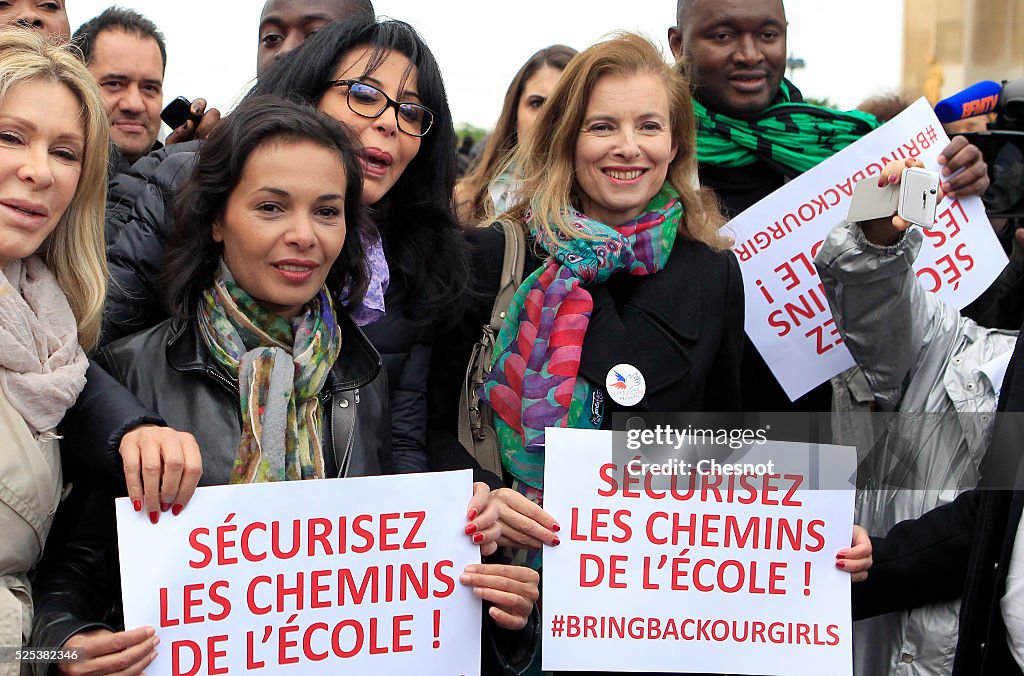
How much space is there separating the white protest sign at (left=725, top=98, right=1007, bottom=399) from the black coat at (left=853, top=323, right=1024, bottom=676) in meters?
0.76

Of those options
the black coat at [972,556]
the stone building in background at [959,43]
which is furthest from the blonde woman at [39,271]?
the stone building in background at [959,43]

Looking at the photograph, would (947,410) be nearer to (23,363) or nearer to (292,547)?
(292,547)

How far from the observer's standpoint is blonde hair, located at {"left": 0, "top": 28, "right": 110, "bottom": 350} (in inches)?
97.7

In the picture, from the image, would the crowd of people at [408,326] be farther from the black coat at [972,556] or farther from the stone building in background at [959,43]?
the stone building in background at [959,43]

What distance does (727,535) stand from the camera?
2.85 m

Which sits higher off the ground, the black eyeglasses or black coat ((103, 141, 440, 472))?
the black eyeglasses

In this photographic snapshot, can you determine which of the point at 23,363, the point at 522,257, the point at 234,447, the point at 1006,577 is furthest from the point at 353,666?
the point at 1006,577

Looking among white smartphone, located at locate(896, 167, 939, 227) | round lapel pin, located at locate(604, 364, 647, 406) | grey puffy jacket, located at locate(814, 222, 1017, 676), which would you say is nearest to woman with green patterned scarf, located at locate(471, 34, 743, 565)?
round lapel pin, located at locate(604, 364, 647, 406)

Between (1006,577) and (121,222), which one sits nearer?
(1006,577)

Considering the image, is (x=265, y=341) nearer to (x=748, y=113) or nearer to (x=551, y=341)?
(x=551, y=341)

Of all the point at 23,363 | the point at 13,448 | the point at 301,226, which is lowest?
the point at 13,448

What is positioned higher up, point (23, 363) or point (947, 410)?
point (23, 363)

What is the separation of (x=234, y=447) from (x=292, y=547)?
255 millimetres

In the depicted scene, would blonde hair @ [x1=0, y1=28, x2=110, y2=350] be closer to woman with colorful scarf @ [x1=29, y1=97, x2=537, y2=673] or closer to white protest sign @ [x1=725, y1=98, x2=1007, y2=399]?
woman with colorful scarf @ [x1=29, y1=97, x2=537, y2=673]
